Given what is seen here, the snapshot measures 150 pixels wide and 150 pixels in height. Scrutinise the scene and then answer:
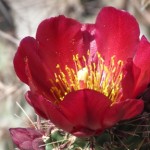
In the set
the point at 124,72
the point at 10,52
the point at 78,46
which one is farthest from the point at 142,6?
the point at 124,72

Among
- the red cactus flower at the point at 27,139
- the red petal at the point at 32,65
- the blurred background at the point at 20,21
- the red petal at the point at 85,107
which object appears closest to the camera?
the red petal at the point at 85,107

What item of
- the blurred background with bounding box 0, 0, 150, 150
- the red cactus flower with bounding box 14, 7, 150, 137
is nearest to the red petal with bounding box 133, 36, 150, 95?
the red cactus flower with bounding box 14, 7, 150, 137

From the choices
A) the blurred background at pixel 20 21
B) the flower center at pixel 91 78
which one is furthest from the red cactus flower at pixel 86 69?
the blurred background at pixel 20 21

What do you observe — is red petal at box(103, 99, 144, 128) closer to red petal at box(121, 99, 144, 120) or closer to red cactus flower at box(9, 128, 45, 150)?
red petal at box(121, 99, 144, 120)

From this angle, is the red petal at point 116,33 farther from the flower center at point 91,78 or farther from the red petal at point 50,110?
the red petal at point 50,110

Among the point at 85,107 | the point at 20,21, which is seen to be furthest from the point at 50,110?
the point at 20,21

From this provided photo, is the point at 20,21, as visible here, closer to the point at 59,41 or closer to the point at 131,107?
the point at 59,41
